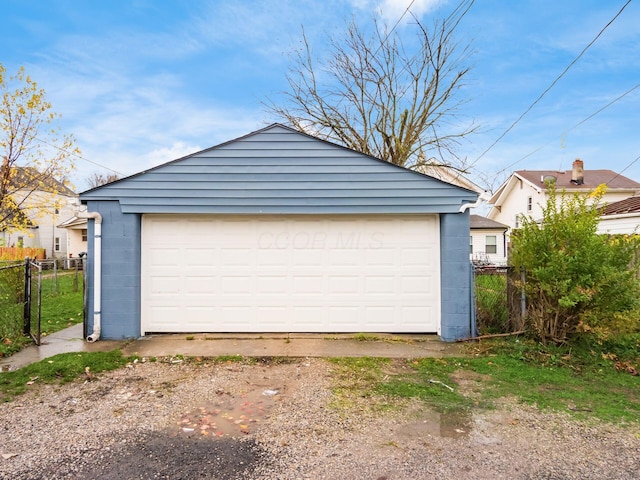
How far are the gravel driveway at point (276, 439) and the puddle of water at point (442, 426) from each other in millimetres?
17

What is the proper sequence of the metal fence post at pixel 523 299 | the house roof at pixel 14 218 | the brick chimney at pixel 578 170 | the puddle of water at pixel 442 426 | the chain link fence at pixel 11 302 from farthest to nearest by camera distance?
the brick chimney at pixel 578 170, the house roof at pixel 14 218, the chain link fence at pixel 11 302, the metal fence post at pixel 523 299, the puddle of water at pixel 442 426

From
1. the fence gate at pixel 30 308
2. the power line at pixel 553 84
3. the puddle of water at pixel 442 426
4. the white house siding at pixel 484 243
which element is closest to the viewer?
the puddle of water at pixel 442 426

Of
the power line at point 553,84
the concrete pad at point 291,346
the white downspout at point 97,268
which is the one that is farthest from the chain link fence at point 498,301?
the white downspout at point 97,268

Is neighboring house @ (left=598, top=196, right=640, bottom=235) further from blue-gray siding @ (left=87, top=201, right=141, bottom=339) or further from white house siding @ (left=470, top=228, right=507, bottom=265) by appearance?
blue-gray siding @ (left=87, top=201, right=141, bottom=339)

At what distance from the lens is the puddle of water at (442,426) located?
3.34 metres

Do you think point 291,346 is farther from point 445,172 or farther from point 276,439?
point 445,172

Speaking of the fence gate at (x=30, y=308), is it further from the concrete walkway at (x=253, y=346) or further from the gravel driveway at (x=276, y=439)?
the gravel driveway at (x=276, y=439)

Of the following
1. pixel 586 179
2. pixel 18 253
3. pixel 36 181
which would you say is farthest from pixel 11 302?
pixel 586 179

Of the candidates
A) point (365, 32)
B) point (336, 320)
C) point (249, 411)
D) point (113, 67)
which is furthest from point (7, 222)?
point (365, 32)

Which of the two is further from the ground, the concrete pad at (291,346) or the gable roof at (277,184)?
the gable roof at (277,184)

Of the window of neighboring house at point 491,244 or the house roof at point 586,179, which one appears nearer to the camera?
the house roof at point 586,179

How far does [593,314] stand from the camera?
5.41 m

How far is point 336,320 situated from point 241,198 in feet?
8.30

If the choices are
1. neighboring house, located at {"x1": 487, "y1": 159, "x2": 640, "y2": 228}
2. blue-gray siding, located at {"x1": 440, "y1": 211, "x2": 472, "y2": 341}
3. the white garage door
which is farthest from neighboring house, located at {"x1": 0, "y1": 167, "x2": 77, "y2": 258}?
neighboring house, located at {"x1": 487, "y1": 159, "x2": 640, "y2": 228}
